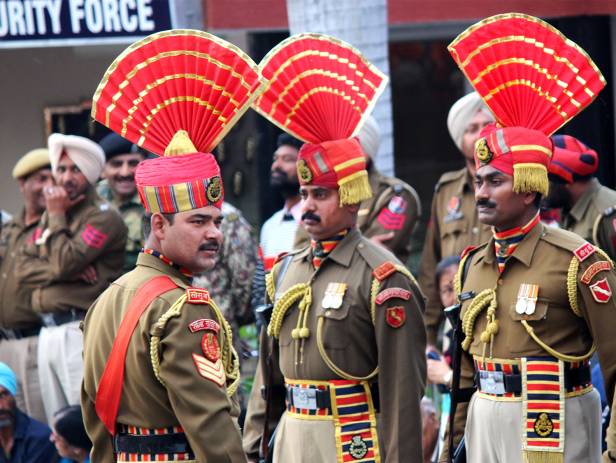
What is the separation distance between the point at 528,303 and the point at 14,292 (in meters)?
4.55

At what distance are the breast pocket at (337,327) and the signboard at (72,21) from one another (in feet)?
15.2

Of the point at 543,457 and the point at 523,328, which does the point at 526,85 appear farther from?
the point at 543,457

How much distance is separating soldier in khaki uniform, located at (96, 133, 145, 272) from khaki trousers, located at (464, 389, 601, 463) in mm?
4036

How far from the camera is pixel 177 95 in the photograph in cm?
523

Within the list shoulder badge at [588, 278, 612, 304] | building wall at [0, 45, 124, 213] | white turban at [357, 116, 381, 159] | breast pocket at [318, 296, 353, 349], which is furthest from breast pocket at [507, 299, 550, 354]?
building wall at [0, 45, 124, 213]

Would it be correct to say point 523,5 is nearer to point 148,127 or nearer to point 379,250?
point 379,250

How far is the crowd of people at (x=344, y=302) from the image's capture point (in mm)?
5090

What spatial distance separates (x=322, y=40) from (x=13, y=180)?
612 centimetres

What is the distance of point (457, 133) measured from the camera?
8648 mm

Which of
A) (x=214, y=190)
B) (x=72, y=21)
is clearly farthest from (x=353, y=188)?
(x=72, y=21)

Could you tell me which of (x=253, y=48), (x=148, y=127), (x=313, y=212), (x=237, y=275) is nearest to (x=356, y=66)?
(x=313, y=212)

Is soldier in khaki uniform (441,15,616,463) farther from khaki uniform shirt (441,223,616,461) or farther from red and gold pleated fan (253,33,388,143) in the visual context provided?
red and gold pleated fan (253,33,388,143)

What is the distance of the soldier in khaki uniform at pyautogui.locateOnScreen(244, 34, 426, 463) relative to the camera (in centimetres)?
609

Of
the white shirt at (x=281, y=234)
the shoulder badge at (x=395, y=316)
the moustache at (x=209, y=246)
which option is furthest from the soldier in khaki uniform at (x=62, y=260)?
the moustache at (x=209, y=246)
